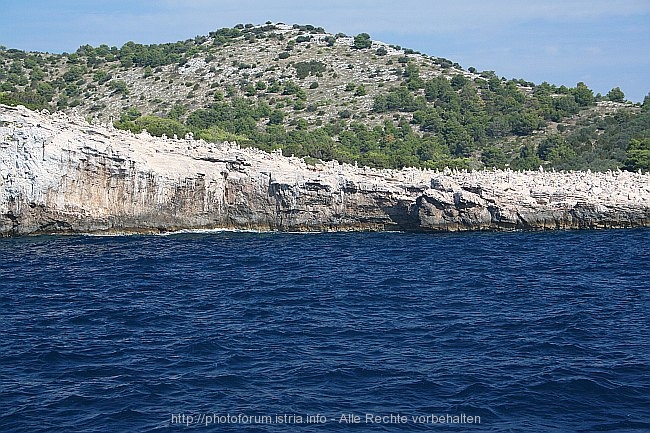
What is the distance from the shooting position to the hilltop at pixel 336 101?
66.0 m

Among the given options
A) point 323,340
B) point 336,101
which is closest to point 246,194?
point 323,340

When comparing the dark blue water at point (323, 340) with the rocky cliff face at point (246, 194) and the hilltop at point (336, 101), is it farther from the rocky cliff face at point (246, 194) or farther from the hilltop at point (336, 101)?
the hilltop at point (336, 101)

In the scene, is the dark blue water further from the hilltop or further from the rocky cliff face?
the hilltop

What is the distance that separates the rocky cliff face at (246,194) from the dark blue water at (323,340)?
5.13 metres

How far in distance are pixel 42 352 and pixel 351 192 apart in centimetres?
2416

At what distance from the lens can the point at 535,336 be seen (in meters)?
19.7

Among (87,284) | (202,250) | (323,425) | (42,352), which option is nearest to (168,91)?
(202,250)

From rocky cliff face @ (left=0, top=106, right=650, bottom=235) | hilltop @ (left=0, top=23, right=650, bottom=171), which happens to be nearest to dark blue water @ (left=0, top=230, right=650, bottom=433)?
rocky cliff face @ (left=0, top=106, right=650, bottom=235)

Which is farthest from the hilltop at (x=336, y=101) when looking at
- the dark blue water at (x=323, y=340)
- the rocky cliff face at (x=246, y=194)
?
the dark blue water at (x=323, y=340)

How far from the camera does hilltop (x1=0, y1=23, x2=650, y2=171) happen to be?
2598 inches

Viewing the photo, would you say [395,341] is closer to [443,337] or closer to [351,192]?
[443,337]

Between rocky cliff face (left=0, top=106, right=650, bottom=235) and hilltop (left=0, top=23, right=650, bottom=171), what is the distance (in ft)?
43.5

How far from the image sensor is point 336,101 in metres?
84.3

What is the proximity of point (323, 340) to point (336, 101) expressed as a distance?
66.7 m
